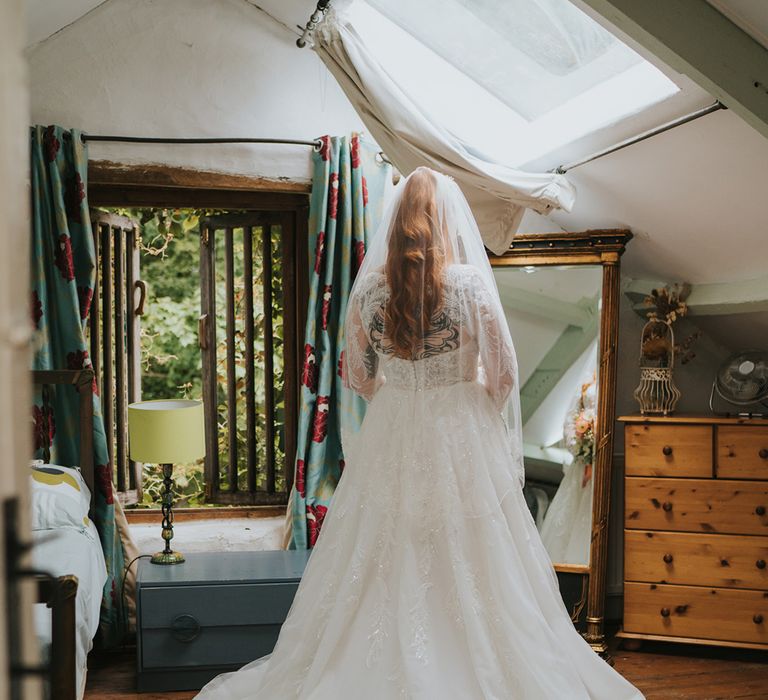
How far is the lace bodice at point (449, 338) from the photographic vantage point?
97.8 inches

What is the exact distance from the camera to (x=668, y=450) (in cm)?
344

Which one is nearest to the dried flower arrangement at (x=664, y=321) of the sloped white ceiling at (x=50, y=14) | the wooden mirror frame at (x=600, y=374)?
the wooden mirror frame at (x=600, y=374)

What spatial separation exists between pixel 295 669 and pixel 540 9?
2122 mm

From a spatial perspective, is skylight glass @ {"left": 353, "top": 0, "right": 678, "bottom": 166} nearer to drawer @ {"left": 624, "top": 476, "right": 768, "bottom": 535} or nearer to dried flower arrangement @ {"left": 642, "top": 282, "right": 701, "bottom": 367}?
dried flower arrangement @ {"left": 642, "top": 282, "right": 701, "bottom": 367}

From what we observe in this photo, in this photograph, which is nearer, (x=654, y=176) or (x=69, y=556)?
(x=69, y=556)

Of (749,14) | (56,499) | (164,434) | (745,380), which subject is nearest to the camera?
(749,14)

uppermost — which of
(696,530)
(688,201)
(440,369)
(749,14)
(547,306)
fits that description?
(749,14)

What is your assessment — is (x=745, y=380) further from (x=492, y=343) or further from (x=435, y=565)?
(x=435, y=565)

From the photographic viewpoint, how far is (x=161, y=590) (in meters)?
3.06

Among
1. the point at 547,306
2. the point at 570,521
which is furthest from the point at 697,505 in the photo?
the point at 547,306

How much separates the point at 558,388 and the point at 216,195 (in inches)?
64.2

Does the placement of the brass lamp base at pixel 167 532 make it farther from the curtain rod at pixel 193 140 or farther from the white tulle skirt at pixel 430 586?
the curtain rod at pixel 193 140

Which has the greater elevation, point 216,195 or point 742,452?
point 216,195

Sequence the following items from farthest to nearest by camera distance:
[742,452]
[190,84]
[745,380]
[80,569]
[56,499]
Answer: [190,84] → [745,380] → [742,452] → [56,499] → [80,569]
